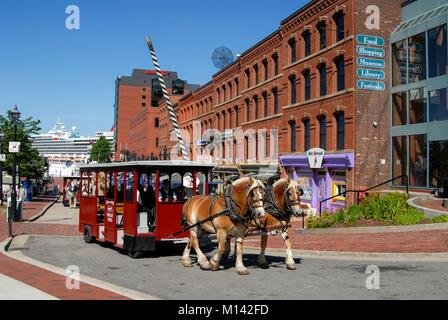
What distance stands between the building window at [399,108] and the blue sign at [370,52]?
226 centimetres

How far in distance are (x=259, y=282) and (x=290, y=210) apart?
6.01 ft

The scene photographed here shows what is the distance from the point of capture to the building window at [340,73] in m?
25.4

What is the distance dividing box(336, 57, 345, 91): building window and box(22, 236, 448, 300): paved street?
14.8 m

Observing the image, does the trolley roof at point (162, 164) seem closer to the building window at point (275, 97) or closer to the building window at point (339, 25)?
the building window at point (339, 25)

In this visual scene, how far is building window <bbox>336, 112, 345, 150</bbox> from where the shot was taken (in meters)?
25.2

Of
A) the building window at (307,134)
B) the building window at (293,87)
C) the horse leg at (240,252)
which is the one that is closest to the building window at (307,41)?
the building window at (293,87)

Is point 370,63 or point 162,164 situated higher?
point 370,63

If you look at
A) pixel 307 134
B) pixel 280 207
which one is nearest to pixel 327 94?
pixel 307 134

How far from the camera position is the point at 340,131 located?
25.5 meters

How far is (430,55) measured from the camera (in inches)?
896

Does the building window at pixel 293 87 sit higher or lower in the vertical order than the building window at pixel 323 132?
higher

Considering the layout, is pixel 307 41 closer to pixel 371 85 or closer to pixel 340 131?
pixel 371 85

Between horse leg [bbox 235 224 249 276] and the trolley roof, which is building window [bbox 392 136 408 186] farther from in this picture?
horse leg [bbox 235 224 249 276]

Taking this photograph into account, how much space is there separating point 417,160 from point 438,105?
2.89m
